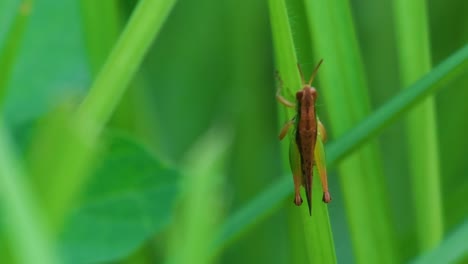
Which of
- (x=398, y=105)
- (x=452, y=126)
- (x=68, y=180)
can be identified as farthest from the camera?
(x=452, y=126)

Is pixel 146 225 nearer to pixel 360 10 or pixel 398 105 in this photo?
pixel 398 105

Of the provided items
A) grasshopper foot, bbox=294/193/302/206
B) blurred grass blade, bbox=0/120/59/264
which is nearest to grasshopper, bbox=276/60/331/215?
grasshopper foot, bbox=294/193/302/206

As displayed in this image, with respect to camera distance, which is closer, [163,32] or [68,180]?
[68,180]

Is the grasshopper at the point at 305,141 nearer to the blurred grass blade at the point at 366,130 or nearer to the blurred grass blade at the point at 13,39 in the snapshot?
the blurred grass blade at the point at 366,130

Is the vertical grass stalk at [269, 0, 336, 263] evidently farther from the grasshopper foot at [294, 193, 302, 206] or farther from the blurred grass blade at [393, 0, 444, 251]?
the blurred grass blade at [393, 0, 444, 251]

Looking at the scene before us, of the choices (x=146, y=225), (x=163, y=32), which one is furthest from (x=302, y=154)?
(x=163, y=32)

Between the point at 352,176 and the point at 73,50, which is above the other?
the point at 73,50
